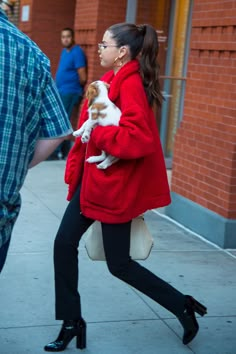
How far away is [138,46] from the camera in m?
4.18

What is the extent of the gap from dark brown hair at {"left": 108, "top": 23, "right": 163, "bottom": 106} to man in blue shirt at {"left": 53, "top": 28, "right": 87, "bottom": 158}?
23.1 ft

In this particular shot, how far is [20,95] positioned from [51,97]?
0.15 meters

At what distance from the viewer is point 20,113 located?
3031mm

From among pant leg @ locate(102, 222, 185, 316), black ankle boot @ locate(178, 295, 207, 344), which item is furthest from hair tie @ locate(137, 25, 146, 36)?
black ankle boot @ locate(178, 295, 207, 344)

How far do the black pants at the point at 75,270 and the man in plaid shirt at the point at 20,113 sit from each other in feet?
3.50

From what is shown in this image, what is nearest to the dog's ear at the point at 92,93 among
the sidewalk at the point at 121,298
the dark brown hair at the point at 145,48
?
the dark brown hair at the point at 145,48

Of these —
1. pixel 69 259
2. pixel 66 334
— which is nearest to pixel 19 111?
pixel 69 259

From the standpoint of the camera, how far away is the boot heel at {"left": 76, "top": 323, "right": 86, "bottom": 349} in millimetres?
4340

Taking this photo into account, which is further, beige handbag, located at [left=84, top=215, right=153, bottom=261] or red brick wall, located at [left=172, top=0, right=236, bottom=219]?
red brick wall, located at [left=172, top=0, right=236, bottom=219]


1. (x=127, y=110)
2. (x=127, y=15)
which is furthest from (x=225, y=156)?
(x=127, y=15)

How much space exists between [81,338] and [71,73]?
7.38m

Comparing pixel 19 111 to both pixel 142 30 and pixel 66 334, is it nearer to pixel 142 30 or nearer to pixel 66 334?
pixel 142 30

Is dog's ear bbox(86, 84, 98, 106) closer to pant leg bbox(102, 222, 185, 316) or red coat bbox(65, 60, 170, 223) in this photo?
red coat bbox(65, 60, 170, 223)

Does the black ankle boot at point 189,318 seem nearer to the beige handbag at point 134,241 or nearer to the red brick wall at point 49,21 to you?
the beige handbag at point 134,241
